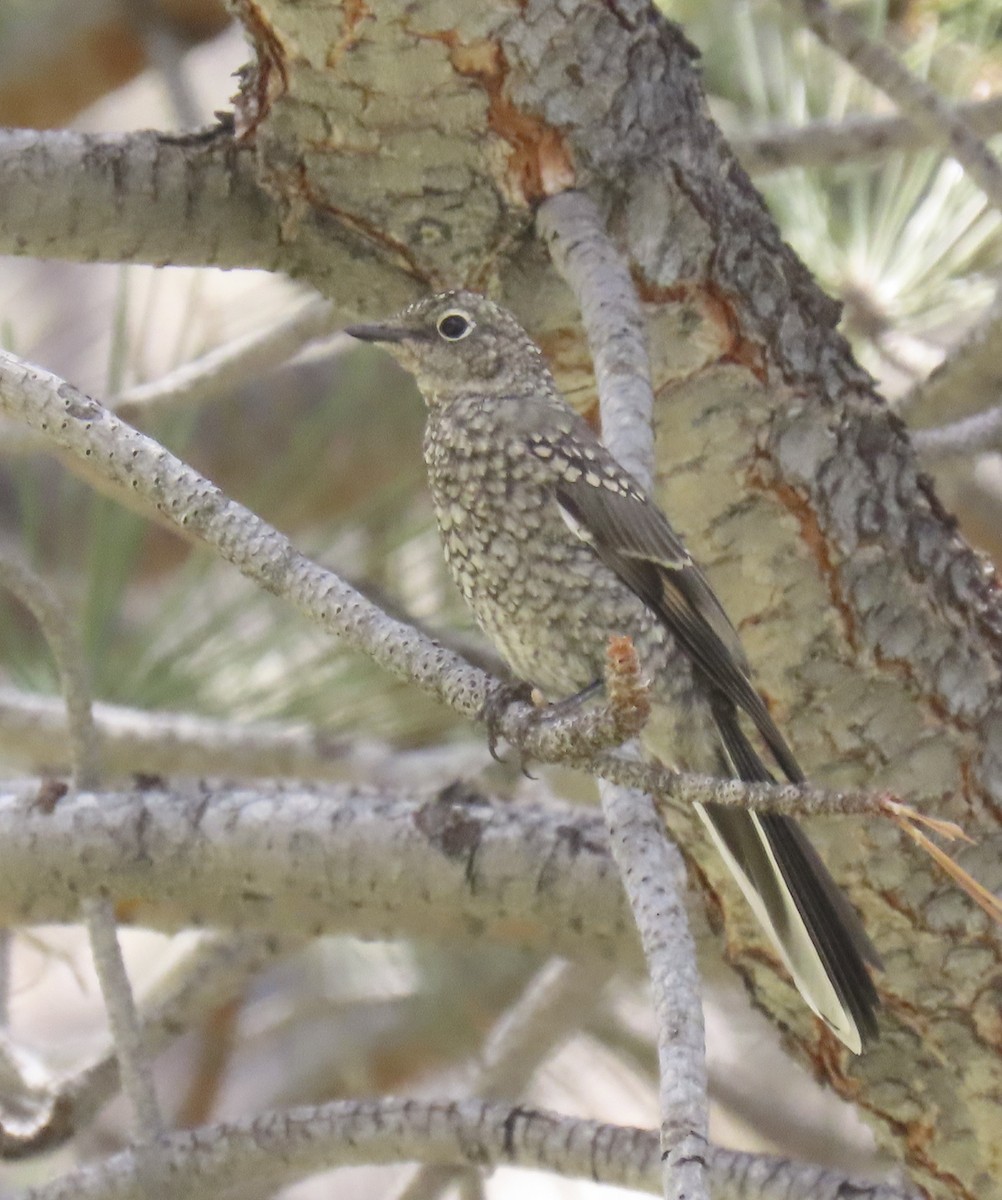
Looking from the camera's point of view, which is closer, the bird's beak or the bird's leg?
the bird's leg

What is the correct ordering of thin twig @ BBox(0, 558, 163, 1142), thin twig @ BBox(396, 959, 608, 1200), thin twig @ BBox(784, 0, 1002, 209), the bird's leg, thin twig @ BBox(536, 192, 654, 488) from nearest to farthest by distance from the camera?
thin twig @ BBox(536, 192, 654, 488) < the bird's leg < thin twig @ BBox(0, 558, 163, 1142) < thin twig @ BBox(784, 0, 1002, 209) < thin twig @ BBox(396, 959, 608, 1200)

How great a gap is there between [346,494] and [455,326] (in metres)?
2.01

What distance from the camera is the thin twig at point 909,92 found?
2.12m

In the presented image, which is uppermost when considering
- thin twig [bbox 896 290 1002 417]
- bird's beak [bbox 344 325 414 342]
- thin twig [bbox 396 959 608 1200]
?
bird's beak [bbox 344 325 414 342]

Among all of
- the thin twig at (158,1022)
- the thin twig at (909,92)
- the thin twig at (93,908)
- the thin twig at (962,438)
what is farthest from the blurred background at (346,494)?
the thin twig at (93,908)

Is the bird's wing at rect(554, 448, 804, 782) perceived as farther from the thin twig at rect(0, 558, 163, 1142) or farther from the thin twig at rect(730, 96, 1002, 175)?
the thin twig at rect(730, 96, 1002, 175)

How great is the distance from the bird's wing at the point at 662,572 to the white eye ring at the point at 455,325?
8.2 inches

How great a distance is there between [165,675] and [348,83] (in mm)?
1558

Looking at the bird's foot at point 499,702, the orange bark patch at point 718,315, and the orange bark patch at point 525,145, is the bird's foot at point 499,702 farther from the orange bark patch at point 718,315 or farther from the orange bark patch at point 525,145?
the orange bark patch at point 525,145

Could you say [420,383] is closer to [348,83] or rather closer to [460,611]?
[348,83]

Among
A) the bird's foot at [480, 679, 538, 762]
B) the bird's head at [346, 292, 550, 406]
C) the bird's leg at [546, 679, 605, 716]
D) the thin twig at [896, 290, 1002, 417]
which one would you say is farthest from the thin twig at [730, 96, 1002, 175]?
the bird's foot at [480, 679, 538, 762]

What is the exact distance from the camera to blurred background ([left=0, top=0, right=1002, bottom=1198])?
3127 millimetres

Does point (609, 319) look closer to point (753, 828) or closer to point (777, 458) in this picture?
point (777, 458)

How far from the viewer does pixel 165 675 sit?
3303mm
